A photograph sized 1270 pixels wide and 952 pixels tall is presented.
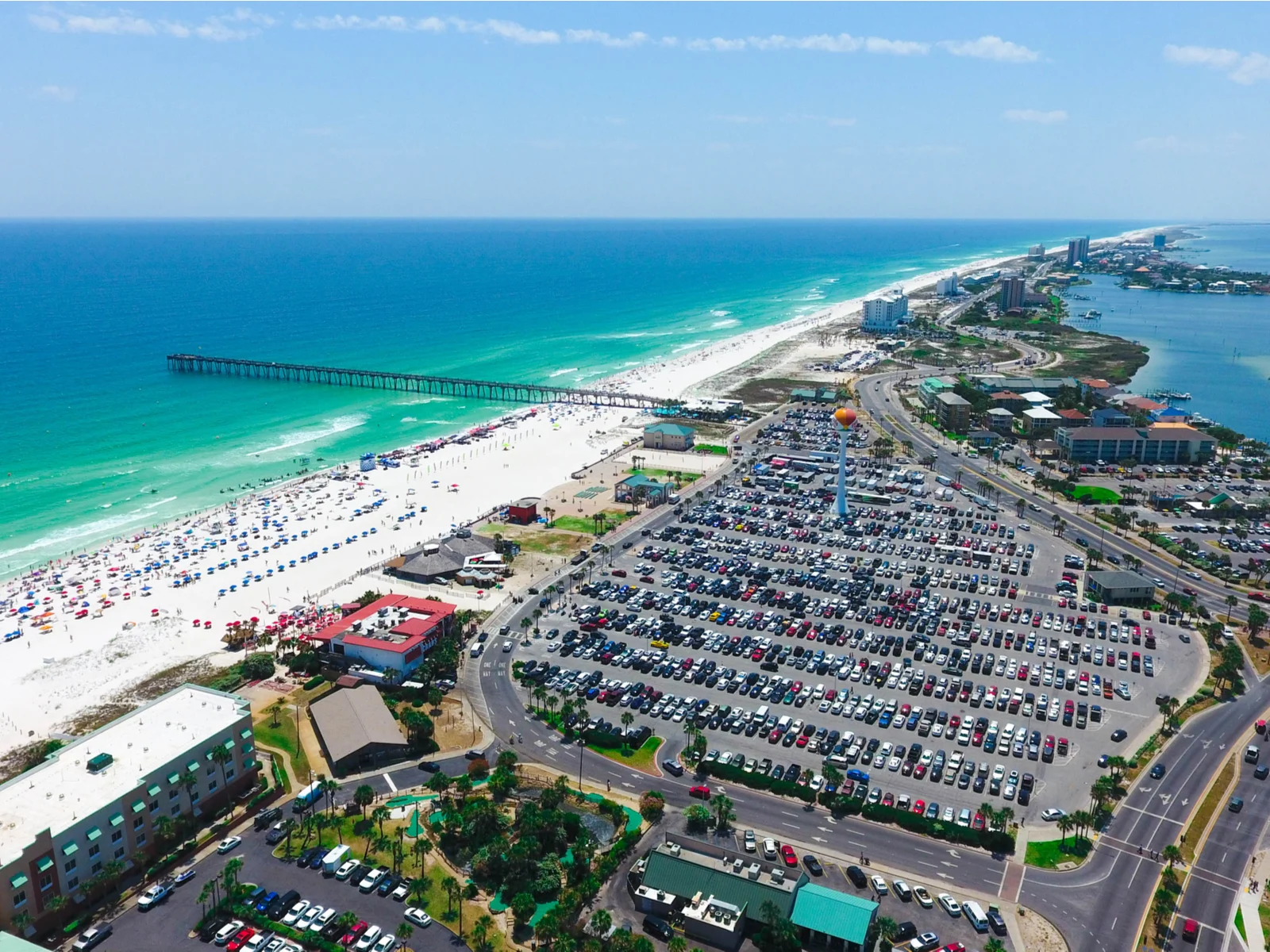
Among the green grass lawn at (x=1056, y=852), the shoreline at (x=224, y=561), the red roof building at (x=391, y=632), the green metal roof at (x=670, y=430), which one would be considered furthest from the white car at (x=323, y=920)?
the green metal roof at (x=670, y=430)

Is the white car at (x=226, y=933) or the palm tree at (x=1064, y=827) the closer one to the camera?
the white car at (x=226, y=933)

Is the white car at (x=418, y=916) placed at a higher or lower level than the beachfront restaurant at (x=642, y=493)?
lower

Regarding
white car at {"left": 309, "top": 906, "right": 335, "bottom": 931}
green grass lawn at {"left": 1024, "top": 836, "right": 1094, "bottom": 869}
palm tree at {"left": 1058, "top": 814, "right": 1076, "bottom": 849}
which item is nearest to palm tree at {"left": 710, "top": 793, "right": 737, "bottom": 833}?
green grass lawn at {"left": 1024, "top": 836, "right": 1094, "bottom": 869}

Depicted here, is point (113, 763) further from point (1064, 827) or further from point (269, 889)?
point (1064, 827)

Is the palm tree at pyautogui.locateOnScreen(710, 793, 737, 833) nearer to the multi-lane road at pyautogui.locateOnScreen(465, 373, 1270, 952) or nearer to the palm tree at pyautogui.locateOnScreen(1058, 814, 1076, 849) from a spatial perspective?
the multi-lane road at pyautogui.locateOnScreen(465, 373, 1270, 952)

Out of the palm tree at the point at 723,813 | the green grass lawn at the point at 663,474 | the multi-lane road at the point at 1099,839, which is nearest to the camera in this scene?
the multi-lane road at the point at 1099,839

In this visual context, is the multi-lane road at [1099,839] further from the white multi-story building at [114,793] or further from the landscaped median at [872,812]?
the white multi-story building at [114,793]
